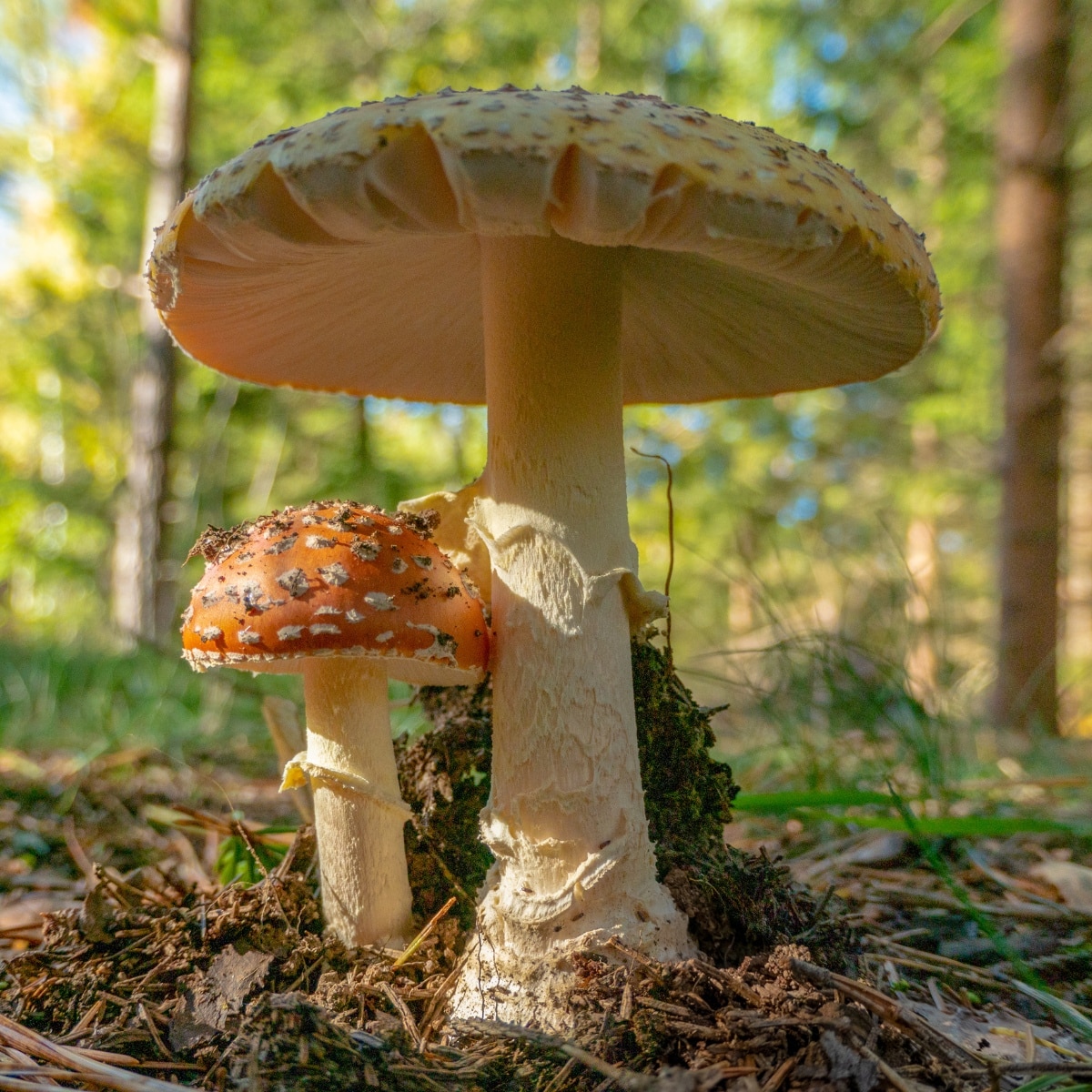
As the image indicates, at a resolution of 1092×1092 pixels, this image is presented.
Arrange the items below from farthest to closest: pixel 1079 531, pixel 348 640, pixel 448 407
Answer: pixel 1079 531
pixel 448 407
pixel 348 640

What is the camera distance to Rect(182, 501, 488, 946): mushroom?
1.67m

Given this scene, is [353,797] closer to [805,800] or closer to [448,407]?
[805,800]

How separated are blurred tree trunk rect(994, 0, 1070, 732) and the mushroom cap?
5901 millimetres

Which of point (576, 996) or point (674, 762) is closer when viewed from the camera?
point (576, 996)

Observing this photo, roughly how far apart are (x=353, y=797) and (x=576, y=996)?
0.65 meters

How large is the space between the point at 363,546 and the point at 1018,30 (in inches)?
290

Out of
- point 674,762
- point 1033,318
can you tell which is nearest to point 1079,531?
point 1033,318

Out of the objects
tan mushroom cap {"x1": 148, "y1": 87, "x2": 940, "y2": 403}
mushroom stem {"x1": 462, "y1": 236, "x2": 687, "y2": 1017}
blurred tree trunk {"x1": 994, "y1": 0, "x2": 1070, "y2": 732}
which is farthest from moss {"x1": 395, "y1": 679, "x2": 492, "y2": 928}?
blurred tree trunk {"x1": 994, "y1": 0, "x2": 1070, "y2": 732}

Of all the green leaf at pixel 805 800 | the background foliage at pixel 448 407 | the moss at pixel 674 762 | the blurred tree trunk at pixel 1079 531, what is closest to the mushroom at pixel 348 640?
the moss at pixel 674 762

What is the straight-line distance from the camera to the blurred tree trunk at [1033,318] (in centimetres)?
637

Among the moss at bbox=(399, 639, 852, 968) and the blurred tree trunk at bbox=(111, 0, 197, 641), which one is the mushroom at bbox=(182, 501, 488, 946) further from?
the blurred tree trunk at bbox=(111, 0, 197, 641)

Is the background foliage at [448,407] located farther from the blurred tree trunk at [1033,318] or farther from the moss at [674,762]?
the moss at [674,762]

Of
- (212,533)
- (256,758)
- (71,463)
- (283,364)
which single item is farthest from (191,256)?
(71,463)

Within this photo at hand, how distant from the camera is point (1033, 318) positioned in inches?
255
